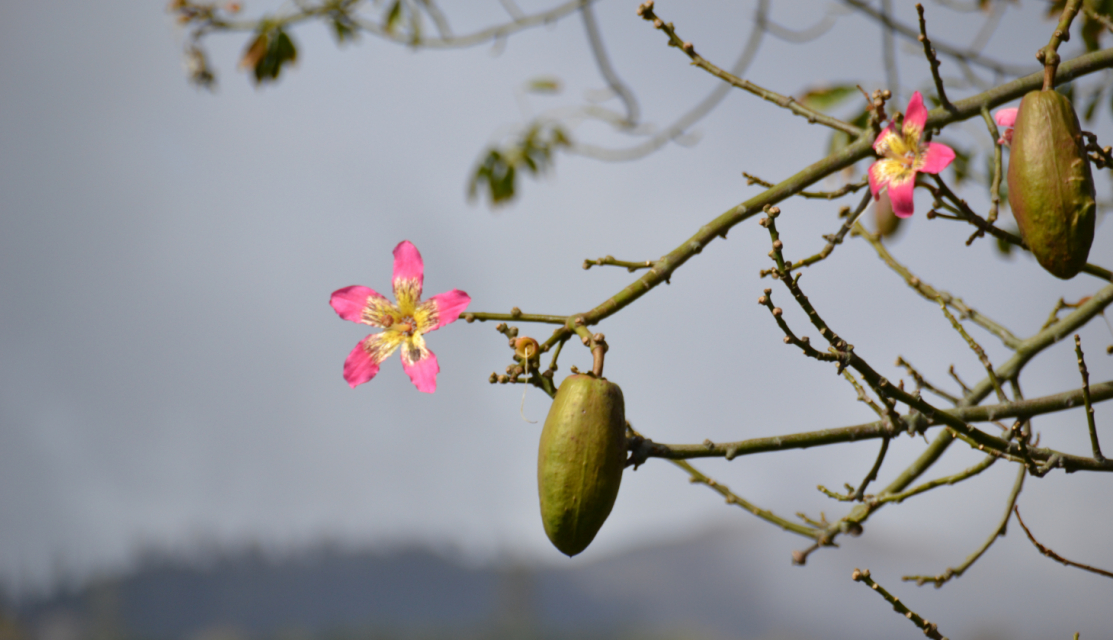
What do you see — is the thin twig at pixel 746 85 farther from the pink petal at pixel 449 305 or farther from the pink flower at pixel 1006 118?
the pink petal at pixel 449 305

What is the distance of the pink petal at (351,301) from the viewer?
91cm

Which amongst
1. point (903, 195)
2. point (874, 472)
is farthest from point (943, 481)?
point (903, 195)

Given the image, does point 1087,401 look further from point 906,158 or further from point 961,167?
point 961,167

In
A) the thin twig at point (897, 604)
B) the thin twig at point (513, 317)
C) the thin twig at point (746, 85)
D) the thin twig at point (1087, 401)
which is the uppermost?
the thin twig at point (746, 85)

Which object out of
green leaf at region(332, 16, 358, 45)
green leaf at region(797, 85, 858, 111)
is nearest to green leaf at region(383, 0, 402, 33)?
green leaf at region(332, 16, 358, 45)

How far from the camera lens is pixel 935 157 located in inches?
32.4

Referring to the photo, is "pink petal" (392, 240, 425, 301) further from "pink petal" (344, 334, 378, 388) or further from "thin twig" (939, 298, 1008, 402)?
"thin twig" (939, 298, 1008, 402)

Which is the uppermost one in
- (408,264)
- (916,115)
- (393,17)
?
(393,17)

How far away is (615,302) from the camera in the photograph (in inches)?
28.8

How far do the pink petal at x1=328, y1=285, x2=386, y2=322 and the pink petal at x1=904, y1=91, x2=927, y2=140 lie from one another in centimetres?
60

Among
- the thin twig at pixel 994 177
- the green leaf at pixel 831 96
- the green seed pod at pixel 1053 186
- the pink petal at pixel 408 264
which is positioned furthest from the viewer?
the green leaf at pixel 831 96

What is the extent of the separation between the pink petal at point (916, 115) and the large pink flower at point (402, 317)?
483 millimetres

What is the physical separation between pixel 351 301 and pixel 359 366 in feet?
0.32

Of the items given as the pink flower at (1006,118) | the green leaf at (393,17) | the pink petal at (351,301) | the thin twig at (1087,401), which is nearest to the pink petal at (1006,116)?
the pink flower at (1006,118)
